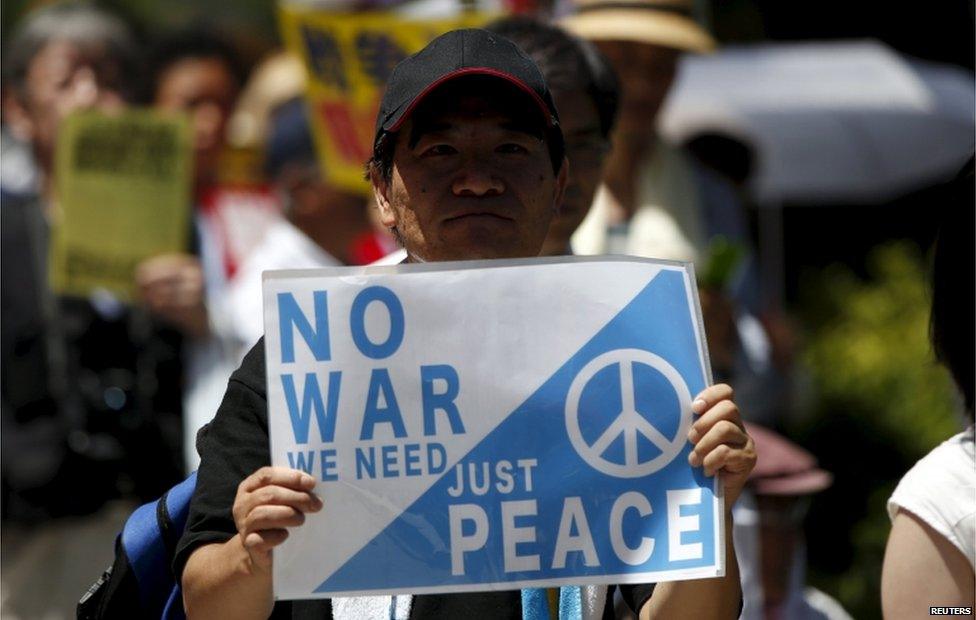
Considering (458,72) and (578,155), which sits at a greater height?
(578,155)

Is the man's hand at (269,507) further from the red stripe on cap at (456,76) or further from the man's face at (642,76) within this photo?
the man's face at (642,76)

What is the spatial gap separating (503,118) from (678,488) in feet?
1.86

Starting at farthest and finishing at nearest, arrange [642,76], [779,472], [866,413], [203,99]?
[866,413], [203,99], [642,76], [779,472]

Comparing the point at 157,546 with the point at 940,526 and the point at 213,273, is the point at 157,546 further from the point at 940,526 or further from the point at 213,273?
the point at 213,273

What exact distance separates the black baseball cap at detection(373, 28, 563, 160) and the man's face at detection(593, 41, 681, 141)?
2415 millimetres

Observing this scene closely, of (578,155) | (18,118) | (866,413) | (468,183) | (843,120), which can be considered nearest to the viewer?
(468,183)

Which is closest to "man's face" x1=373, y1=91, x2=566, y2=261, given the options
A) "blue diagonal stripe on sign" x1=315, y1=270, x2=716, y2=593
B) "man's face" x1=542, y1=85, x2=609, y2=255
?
"blue diagonal stripe on sign" x1=315, y1=270, x2=716, y2=593

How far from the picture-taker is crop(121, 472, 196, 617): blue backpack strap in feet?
8.31

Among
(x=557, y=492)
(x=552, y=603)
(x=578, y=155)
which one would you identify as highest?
(x=578, y=155)

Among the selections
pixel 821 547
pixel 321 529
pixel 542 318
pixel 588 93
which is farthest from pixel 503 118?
pixel 821 547

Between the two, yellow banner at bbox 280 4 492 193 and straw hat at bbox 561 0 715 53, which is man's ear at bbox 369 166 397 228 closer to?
straw hat at bbox 561 0 715 53

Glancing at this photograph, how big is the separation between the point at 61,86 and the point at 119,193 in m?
0.42

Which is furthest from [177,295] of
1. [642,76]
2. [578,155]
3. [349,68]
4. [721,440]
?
[721,440]

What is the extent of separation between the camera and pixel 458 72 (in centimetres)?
247
